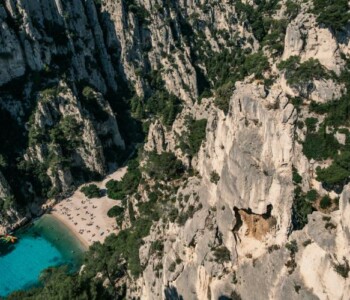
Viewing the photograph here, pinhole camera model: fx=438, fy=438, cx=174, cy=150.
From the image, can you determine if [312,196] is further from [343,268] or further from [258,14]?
[258,14]

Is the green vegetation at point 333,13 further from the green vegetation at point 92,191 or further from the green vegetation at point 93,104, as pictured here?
the green vegetation at point 93,104

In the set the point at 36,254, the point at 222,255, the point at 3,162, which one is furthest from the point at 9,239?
the point at 222,255

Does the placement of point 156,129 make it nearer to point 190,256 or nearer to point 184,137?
point 184,137

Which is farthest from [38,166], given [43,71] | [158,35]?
[158,35]

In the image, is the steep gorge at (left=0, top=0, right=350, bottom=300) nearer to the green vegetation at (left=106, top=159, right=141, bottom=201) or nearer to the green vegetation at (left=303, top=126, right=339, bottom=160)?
the green vegetation at (left=303, top=126, right=339, bottom=160)

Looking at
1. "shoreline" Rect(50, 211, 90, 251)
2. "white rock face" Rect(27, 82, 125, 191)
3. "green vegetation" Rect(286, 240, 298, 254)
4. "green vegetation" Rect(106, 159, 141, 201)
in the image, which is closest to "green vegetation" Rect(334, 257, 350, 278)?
"green vegetation" Rect(286, 240, 298, 254)

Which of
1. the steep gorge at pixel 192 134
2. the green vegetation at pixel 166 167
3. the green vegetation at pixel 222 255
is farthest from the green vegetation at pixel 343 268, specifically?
the green vegetation at pixel 166 167

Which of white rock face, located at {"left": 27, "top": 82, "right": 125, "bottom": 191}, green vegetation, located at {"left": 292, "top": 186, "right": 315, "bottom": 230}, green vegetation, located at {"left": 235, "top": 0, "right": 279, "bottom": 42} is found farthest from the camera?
green vegetation, located at {"left": 235, "top": 0, "right": 279, "bottom": 42}
